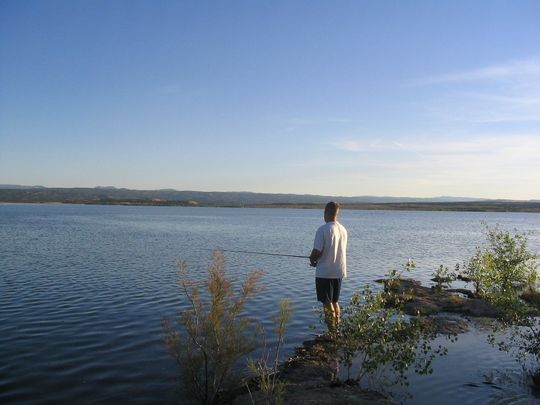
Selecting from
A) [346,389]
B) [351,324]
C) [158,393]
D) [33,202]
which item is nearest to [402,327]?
[351,324]

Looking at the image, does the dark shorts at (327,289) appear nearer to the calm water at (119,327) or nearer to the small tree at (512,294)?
the calm water at (119,327)

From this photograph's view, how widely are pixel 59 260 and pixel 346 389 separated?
18.0m

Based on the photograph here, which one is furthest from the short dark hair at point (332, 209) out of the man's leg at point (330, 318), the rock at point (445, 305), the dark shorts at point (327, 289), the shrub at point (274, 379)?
the rock at point (445, 305)

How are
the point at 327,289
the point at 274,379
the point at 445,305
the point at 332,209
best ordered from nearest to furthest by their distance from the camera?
the point at 274,379 → the point at 327,289 → the point at 332,209 → the point at 445,305

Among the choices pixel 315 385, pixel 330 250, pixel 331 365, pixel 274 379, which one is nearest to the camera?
pixel 274 379

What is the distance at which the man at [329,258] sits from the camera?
8656 mm

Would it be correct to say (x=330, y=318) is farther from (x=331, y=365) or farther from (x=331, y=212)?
(x=331, y=212)

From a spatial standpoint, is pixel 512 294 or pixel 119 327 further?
pixel 119 327

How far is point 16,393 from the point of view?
7223mm

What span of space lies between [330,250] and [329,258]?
15cm

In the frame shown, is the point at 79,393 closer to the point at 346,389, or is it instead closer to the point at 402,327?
the point at 346,389

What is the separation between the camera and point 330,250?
28.5 feet

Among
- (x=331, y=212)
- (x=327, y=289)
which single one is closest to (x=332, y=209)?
(x=331, y=212)

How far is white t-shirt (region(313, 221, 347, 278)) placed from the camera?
340 inches
